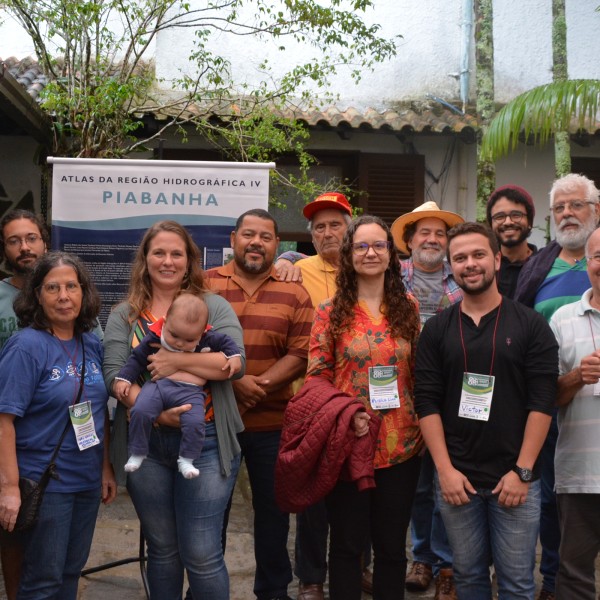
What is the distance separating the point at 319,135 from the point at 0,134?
376cm

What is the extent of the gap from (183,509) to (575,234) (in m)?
2.39

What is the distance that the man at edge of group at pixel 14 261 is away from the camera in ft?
11.2

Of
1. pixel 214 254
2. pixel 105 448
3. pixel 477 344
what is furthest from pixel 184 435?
pixel 214 254

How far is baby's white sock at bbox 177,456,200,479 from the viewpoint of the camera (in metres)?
3.01

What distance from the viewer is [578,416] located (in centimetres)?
326

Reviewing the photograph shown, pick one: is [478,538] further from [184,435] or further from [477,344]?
[184,435]

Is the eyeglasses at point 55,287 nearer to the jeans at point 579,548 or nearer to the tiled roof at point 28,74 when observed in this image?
the jeans at point 579,548

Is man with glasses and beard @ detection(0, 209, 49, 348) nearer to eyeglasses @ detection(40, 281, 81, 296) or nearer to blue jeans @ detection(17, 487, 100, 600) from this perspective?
eyeglasses @ detection(40, 281, 81, 296)

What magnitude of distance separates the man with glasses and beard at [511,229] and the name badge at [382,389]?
45.8 inches

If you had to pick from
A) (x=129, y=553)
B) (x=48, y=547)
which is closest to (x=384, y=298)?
(x=48, y=547)

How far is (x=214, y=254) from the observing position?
4809 millimetres

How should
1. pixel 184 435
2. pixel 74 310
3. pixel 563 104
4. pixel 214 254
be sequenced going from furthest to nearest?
pixel 563 104 → pixel 214 254 → pixel 74 310 → pixel 184 435

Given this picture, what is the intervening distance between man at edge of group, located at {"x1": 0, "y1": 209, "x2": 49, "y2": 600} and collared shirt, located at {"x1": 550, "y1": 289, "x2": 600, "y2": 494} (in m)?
2.46

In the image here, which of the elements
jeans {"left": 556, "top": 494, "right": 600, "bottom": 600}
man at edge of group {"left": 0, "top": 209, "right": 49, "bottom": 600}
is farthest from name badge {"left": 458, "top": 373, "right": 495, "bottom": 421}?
man at edge of group {"left": 0, "top": 209, "right": 49, "bottom": 600}
